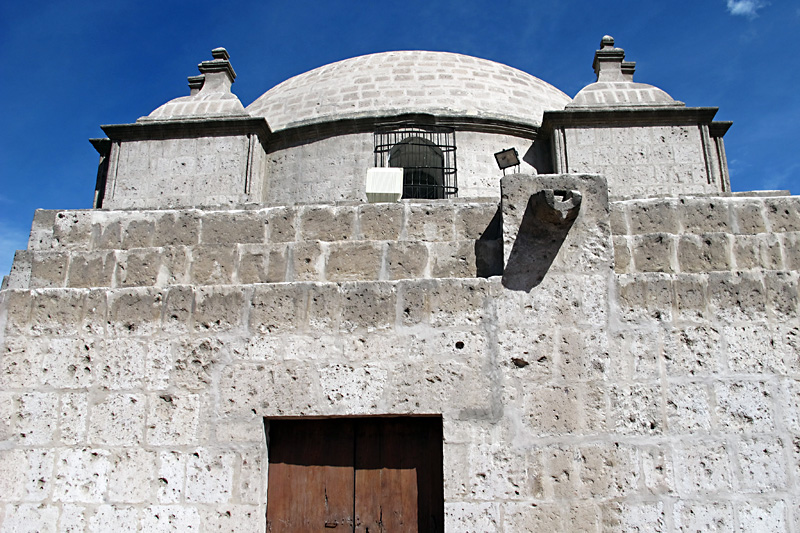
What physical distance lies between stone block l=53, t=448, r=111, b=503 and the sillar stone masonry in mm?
12

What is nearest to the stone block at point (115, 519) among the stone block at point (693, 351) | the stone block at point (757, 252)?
the stone block at point (693, 351)

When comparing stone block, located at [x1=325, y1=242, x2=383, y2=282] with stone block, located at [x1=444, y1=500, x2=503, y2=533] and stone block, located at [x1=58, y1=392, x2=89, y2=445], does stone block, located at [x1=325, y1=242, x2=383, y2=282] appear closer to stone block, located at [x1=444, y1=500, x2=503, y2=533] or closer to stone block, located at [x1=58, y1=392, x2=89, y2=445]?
stone block, located at [x1=444, y1=500, x2=503, y2=533]

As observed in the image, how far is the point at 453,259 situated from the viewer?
163 inches

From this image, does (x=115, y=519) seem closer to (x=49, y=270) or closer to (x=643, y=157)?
(x=49, y=270)

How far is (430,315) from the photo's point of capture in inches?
154

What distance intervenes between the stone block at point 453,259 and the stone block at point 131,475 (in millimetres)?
2085

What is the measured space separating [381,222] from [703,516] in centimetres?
257

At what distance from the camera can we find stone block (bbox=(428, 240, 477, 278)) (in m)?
4.12

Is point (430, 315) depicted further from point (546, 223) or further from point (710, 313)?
point (710, 313)

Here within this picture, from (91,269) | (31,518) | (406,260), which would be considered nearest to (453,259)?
(406,260)

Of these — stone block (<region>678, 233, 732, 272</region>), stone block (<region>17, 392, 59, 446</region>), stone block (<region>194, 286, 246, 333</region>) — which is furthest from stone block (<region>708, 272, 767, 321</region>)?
stone block (<region>17, 392, 59, 446</region>)

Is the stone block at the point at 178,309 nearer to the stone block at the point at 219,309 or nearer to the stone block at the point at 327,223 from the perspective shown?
the stone block at the point at 219,309

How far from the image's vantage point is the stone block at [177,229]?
438cm

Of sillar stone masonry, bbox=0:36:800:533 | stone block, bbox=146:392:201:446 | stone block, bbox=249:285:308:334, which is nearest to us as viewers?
sillar stone masonry, bbox=0:36:800:533
